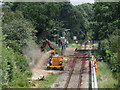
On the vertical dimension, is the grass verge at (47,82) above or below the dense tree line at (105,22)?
below

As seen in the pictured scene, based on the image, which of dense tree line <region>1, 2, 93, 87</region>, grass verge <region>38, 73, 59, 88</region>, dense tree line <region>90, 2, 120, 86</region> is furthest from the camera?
dense tree line <region>90, 2, 120, 86</region>

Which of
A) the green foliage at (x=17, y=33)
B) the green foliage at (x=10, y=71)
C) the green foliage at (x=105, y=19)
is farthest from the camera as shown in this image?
the green foliage at (x=105, y=19)

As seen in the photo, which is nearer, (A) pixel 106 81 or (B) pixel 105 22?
(A) pixel 106 81

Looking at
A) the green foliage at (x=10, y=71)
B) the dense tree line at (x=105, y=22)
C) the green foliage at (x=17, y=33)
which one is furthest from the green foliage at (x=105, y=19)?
the green foliage at (x=10, y=71)

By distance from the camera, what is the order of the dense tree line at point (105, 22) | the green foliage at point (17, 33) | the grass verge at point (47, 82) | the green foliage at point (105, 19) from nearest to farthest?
1. the grass verge at point (47, 82)
2. the green foliage at point (17, 33)
3. the dense tree line at point (105, 22)
4. the green foliage at point (105, 19)

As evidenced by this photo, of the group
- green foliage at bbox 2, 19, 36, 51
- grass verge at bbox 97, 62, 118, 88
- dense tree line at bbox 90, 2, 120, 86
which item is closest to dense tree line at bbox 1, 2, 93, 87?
green foliage at bbox 2, 19, 36, 51

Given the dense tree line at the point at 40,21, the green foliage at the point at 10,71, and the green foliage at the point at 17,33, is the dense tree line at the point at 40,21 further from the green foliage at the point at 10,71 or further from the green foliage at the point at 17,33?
the green foliage at the point at 10,71

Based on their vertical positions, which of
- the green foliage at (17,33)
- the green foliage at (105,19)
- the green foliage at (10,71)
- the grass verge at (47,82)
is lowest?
the grass verge at (47,82)

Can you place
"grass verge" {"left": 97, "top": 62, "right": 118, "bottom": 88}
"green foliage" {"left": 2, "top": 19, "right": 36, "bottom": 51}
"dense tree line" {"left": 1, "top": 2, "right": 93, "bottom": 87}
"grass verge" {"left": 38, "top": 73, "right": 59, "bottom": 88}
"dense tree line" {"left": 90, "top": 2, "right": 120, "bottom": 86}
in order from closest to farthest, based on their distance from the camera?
"grass verge" {"left": 97, "top": 62, "right": 118, "bottom": 88}, "grass verge" {"left": 38, "top": 73, "right": 59, "bottom": 88}, "green foliage" {"left": 2, "top": 19, "right": 36, "bottom": 51}, "dense tree line" {"left": 1, "top": 2, "right": 93, "bottom": 87}, "dense tree line" {"left": 90, "top": 2, "right": 120, "bottom": 86}

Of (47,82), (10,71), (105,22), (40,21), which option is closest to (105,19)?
(105,22)

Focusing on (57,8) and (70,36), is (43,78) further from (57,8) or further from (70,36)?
(70,36)

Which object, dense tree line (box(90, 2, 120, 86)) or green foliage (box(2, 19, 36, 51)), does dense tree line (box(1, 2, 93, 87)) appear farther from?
dense tree line (box(90, 2, 120, 86))

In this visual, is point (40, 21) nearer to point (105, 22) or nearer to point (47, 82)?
point (105, 22)

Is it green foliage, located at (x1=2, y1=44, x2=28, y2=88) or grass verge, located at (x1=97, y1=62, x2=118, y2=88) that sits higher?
green foliage, located at (x1=2, y1=44, x2=28, y2=88)
